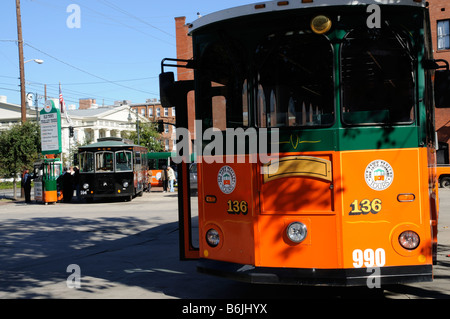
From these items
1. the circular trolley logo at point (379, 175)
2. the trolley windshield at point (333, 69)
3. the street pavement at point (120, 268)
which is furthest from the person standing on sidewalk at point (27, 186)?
the circular trolley logo at point (379, 175)

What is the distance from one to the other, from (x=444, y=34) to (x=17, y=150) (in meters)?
28.1

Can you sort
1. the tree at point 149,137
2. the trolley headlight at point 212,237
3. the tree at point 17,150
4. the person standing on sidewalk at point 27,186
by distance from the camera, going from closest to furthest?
the trolley headlight at point 212,237 → the person standing on sidewalk at point 27,186 → the tree at point 17,150 → the tree at point 149,137

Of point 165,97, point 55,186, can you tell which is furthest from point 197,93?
point 55,186

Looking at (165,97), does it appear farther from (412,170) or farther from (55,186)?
(55,186)

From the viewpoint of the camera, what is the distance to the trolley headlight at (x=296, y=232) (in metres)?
5.58

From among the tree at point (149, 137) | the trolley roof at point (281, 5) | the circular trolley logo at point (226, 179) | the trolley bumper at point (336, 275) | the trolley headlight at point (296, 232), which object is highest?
the tree at point (149, 137)

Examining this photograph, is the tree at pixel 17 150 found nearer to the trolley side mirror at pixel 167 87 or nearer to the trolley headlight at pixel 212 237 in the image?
the trolley side mirror at pixel 167 87

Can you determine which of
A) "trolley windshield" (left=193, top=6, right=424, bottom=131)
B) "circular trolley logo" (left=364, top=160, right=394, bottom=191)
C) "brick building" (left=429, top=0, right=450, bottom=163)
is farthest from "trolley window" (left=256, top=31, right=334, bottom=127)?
"brick building" (left=429, top=0, right=450, bottom=163)

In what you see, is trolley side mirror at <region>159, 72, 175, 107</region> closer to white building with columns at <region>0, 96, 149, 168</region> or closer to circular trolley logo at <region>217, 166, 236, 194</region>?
circular trolley logo at <region>217, 166, 236, 194</region>

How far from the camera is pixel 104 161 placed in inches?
984

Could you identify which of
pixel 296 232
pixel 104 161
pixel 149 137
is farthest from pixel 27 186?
pixel 149 137

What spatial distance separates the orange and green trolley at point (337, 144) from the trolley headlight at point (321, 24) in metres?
0.01

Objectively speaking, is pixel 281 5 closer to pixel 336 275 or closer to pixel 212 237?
pixel 212 237
